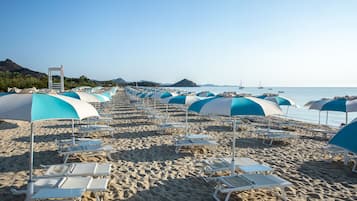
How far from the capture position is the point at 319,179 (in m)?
5.72

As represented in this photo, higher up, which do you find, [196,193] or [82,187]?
[82,187]

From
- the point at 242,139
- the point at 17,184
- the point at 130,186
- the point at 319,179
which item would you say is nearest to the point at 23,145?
the point at 17,184

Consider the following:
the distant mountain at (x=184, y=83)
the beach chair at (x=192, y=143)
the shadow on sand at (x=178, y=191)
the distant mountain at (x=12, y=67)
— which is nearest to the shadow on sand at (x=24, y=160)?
the shadow on sand at (x=178, y=191)

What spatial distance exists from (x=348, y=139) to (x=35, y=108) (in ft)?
11.5

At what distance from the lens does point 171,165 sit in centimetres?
646

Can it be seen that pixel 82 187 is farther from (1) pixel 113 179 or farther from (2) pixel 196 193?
(2) pixel 196 193

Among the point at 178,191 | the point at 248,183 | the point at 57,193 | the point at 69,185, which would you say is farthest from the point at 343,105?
the point at 57,193

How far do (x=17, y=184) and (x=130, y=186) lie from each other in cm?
209

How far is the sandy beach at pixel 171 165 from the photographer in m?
4.83

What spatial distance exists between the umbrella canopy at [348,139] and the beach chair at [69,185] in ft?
→ 10.4

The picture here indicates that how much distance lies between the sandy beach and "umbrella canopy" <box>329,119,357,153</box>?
2.33 m

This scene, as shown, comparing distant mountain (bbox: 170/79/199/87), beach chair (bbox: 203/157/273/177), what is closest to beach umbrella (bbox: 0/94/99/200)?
beach chair (bbox: 203/157/273/177)

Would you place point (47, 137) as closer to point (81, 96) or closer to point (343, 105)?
point (81, 96)

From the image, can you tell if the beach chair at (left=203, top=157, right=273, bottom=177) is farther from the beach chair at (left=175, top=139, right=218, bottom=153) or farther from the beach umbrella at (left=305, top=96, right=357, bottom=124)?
the beach umbrella at (left=305, top=96, right=357, bottom=124)
